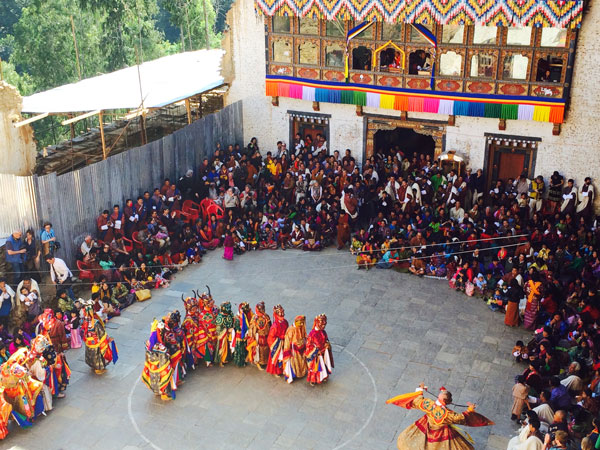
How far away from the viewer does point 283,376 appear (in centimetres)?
1272

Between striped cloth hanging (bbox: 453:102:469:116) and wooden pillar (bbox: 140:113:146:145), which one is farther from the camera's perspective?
wooden pillar (bbox: 140:113:146:145)

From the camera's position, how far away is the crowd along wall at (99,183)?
1462 centimetres

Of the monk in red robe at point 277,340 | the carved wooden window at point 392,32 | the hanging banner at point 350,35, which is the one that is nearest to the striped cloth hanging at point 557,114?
the carved wooden window at point 392,32

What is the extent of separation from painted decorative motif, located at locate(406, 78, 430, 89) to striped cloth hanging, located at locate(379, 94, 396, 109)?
1.72ft

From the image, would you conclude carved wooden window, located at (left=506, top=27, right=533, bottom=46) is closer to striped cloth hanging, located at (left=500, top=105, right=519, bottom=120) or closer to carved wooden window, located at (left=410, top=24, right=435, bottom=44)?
striped cloth hanging, located at (left=500, top=105, right=519, bottom=120)

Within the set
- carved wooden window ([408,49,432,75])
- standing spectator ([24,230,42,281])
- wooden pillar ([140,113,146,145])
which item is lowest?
standing spectator ([24,230,42,281])

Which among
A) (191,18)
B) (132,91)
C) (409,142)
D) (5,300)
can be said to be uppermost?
(191,18)

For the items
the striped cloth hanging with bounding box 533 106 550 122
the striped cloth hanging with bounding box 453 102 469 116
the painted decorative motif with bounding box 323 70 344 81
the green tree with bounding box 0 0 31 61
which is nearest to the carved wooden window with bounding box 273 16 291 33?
the painted decorative motif with bounding box 323 70 344 81

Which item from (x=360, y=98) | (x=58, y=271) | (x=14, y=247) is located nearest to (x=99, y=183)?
(x=58, y=271)

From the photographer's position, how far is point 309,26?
19.6 m

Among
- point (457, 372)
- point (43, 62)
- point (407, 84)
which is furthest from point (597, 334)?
point (43, 62)

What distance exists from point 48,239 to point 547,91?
11663mm

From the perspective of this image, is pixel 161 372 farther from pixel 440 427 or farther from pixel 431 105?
pixel 431 105

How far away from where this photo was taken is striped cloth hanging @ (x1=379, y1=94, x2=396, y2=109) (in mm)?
18906
